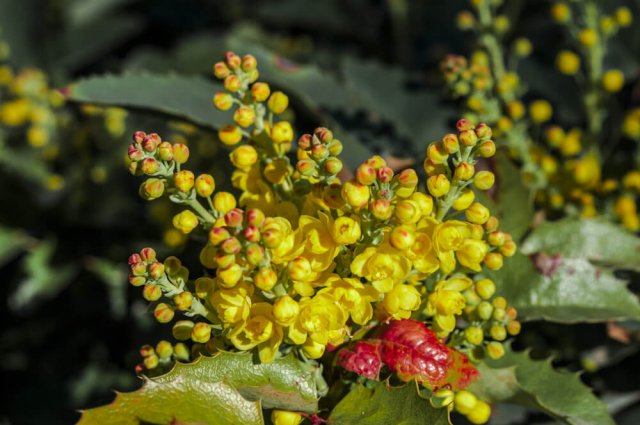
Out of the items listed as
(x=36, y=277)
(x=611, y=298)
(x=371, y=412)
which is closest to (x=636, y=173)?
(x=611, y=298)

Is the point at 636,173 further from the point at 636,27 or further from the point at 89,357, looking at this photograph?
the point at 89,357

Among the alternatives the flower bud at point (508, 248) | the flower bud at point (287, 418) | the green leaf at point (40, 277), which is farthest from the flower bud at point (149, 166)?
the green leaf at point (40, 277)

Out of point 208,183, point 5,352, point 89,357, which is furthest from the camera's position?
point 5,352

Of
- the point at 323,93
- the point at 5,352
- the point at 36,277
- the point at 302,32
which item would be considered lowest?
the point at 5,352

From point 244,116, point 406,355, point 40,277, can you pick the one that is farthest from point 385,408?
point 40,277

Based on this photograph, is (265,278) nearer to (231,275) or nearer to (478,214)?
(231,275)

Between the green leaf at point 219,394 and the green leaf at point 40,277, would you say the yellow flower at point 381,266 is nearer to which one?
the green leaf at point 219,394

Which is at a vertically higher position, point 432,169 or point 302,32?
point 302,32
